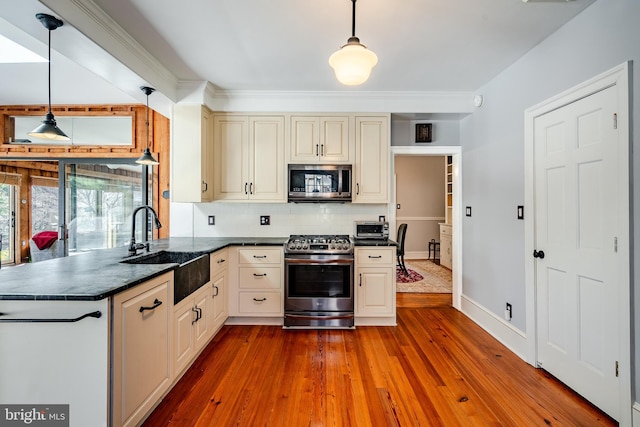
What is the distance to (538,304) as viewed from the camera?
235 centimetres

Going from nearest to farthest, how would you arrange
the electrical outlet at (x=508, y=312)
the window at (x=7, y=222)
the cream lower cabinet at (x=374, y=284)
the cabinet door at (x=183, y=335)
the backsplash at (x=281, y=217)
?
1. the cabinet door at (x=183, y=335)
2. the electrical outlet at (x=508, y=312)
3. the cream lower cabinet at (x=374, y=284)
4. the backsplash at (x=281, y=217)
5. the window at (x=7, y=222)

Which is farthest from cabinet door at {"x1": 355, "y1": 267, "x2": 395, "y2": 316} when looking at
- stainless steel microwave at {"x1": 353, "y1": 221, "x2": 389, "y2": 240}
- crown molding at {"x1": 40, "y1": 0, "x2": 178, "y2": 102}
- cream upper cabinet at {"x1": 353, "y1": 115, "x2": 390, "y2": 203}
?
crown molding at {"x1": 40, "y1": 0, "x2": 178, "y2": 102}

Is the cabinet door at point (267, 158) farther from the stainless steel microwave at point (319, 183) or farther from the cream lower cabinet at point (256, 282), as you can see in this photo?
the cream lower cabinet at point (256, 282)

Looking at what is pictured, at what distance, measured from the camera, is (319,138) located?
133 inches

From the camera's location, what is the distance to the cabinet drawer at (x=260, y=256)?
123 inches

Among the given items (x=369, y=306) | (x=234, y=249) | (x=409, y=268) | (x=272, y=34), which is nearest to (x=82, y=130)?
(x=234, y=249)

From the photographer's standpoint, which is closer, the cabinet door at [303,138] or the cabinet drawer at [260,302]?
the cabinet drawer at [260,302]

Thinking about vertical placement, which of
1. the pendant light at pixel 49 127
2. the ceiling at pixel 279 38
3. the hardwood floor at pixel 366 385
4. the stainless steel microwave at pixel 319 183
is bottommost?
the hardwood floor at pixel 366 385

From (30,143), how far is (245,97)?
9.95 feet

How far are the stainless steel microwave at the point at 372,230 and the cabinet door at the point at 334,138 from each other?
0.79 meters

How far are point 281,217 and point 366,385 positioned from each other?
2.14 metres

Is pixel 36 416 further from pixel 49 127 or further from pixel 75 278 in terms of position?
pixel 49 127

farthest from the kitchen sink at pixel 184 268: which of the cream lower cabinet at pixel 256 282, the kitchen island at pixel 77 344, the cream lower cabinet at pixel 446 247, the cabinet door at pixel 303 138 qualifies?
the cream lower cabinet at pixel 446 247

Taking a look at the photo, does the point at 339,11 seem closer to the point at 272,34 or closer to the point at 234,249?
the point at 272,34
